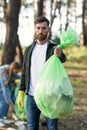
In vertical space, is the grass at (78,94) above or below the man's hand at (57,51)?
below

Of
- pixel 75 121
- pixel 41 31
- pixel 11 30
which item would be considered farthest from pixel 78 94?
pixel 41 31

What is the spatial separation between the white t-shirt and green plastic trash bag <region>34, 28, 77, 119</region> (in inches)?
5.5

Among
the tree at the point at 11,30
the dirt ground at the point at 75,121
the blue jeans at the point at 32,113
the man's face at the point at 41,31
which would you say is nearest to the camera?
the man's face at the point at 41,31

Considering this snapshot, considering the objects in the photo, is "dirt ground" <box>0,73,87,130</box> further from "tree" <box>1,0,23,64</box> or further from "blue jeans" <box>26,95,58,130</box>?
"tree" <box>1,0,23,64</box>

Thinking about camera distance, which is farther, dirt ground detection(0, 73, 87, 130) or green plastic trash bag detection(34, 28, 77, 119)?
dirt ground detection(0, 73, 87, 130)

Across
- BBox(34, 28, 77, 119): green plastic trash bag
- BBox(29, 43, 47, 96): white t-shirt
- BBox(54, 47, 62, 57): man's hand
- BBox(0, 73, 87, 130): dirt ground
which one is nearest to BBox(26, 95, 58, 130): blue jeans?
BBox(29, 43, 47, 96): white t-shirt

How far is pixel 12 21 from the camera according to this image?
11.0 m

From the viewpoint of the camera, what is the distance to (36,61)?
4.39m

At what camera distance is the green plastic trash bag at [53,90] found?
412 cm

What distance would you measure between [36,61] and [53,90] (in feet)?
1.46

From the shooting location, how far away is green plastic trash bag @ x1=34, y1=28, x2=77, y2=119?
4117 millimetres

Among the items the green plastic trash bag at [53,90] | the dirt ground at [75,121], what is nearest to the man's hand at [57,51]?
the green plastic trash bag at [53,90]

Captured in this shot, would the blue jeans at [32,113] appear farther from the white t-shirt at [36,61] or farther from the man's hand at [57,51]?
the man's hand at [57,51]

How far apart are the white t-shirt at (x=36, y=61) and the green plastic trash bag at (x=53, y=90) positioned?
0.14 m
